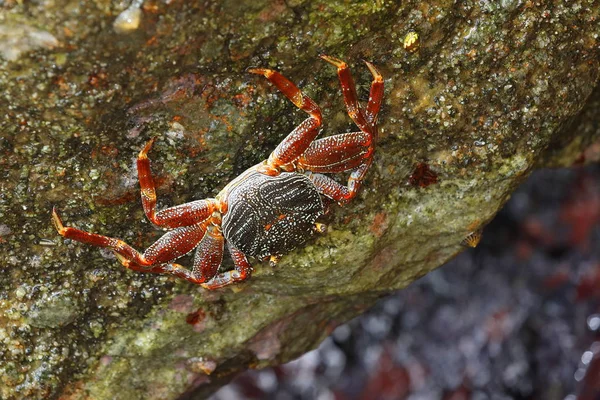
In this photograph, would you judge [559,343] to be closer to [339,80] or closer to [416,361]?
[416,361]

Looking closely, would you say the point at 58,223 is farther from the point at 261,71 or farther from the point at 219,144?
the point at 261,71

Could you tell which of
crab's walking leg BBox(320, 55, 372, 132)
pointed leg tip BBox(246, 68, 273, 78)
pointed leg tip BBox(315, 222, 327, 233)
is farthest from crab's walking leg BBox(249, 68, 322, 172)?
pointed leg tip BBox(315, 222, 327, 233)

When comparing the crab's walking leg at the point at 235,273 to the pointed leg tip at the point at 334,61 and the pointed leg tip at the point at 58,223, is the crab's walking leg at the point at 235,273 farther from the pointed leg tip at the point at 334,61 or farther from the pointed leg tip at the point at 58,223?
the pointed leg tip at the point at 334,61

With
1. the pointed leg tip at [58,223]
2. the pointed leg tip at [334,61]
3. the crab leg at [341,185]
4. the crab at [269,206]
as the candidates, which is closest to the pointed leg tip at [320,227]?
the crab at [269,206]

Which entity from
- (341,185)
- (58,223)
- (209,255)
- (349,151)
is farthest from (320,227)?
(58,223)

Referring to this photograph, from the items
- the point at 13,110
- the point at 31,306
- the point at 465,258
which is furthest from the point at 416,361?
the point at 13,110

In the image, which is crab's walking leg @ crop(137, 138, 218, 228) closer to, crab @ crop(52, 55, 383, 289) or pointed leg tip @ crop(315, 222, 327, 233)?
crab @ crop(52, 55, 383, 289)
